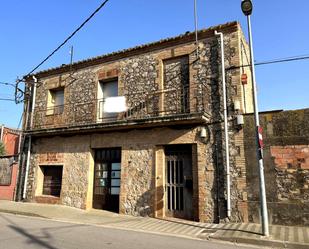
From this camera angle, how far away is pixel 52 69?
14.5 meters

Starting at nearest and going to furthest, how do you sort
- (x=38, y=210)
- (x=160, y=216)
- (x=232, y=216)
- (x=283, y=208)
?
(x=283, y=208) < (x=232, y=216) < (x=160, y=216) < (x=38, y=210)

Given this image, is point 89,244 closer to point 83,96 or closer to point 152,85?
point 152,85

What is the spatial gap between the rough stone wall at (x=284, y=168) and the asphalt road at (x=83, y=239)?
8.89ft

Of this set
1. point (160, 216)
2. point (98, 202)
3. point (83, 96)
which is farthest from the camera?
point (83, 96)

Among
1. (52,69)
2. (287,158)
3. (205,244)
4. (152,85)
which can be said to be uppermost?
(52,69)

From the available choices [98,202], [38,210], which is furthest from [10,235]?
[98,202]

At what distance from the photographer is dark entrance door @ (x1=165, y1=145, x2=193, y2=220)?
10141mm

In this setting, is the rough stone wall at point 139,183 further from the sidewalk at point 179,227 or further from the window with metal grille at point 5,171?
the window with metal grille at point 5,171

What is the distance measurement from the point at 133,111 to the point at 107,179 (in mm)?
3073

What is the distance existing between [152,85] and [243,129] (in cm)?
407

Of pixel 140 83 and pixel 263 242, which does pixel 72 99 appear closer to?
pixel 140 83

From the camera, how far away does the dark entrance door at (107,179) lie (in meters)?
11.7

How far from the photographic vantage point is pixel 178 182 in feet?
34.2

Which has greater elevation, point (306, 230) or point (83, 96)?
point (83, 96)
